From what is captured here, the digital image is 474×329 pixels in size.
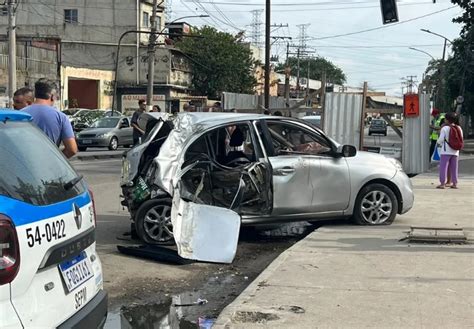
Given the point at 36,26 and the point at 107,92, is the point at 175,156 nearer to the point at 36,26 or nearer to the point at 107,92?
the point at 107,92

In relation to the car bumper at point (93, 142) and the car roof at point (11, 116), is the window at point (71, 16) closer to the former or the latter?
the car bumper at point (93, 142)

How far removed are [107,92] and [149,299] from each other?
4604cm

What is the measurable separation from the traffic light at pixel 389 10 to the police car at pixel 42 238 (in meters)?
13.5

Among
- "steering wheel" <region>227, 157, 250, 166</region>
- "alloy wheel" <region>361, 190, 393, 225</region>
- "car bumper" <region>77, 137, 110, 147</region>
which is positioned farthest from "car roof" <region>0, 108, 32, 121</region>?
"car bumper" <region>77, 137, 110, 147</region>

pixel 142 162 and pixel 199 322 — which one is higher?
pixel 142 162

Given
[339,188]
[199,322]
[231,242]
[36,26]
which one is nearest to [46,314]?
[199,322]

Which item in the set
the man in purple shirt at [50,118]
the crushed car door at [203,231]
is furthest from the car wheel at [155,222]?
the man in purple shirt at [50,118]

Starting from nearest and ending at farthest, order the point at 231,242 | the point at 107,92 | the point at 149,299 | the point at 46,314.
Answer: the point at 46,314, the point at 149,299, the point at 231,242, the point at 107,92

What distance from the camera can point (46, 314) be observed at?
3.05 m

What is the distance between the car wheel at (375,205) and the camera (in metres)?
8.88

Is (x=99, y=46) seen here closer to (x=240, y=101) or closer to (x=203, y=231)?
(x=240, y=101)

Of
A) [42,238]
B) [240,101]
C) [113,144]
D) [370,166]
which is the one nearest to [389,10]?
[240,101]

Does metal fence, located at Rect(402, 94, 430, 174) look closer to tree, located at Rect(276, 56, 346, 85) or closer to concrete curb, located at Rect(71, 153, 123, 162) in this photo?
concrete curb, located at Rect(71, 153, 123, 162)

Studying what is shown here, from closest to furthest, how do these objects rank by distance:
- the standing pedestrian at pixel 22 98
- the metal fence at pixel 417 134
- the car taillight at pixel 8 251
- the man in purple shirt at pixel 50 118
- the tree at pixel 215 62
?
1. the car taillight at pixel 8 251
2. the man in purple shirt at pixel 50 118
3. the standing pedestrian at pixel 22 98
4. the metal fence at pixel 417 134
5. the tree at pixel 215 62
